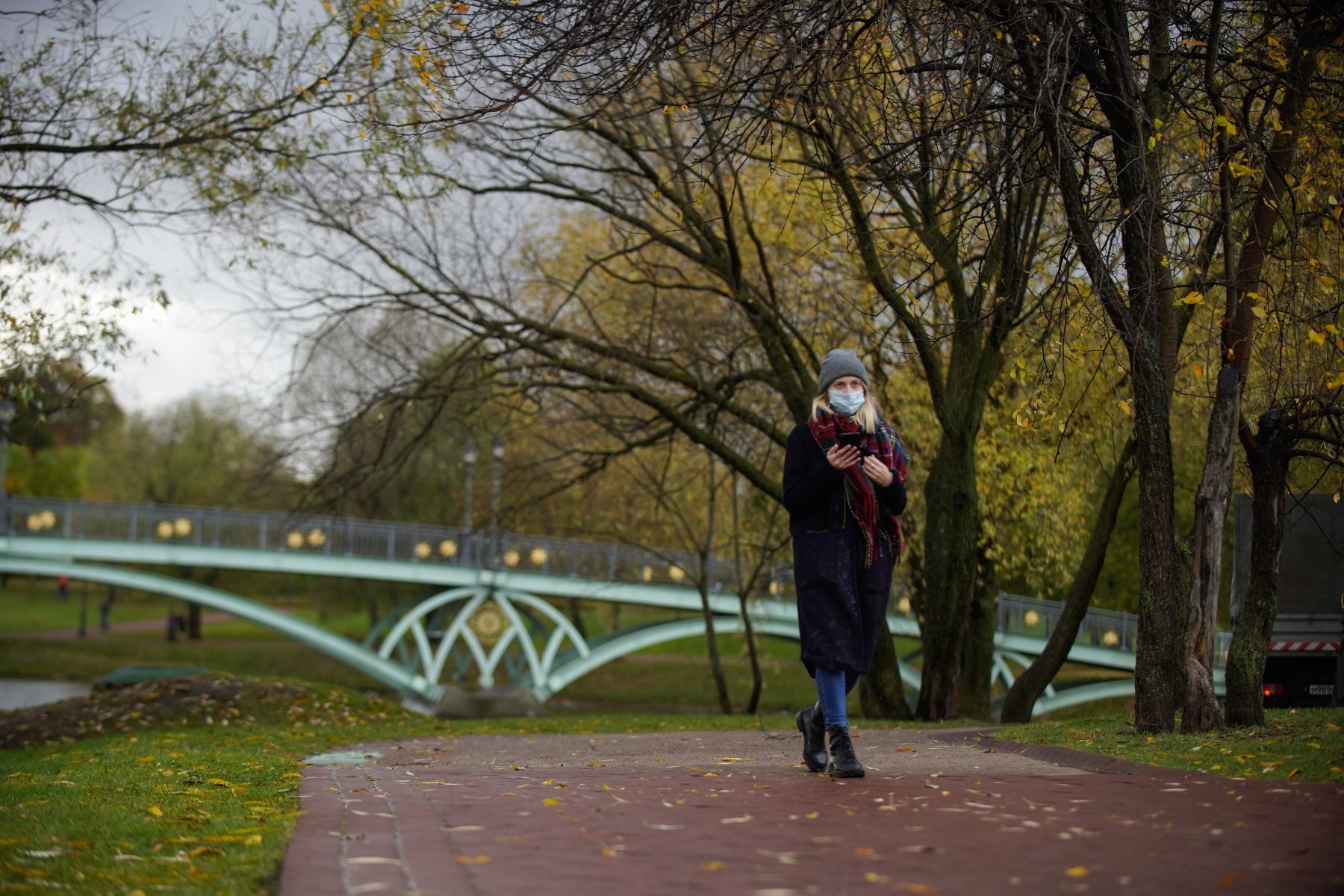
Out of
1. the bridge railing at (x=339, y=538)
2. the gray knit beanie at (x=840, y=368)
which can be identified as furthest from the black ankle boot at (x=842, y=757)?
the bridge railing at (x=339, y=538)

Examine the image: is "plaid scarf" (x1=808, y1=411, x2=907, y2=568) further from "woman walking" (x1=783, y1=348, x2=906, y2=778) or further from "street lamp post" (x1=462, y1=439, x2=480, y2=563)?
"street lamp post" (x1=462, y1=439, x2=480, y2=563)

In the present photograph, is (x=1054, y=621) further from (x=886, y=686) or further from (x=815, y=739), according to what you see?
(x=815, y=739)

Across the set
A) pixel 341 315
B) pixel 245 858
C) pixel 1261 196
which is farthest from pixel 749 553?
pixel 245 858

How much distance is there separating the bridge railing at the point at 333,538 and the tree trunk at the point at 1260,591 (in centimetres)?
2419

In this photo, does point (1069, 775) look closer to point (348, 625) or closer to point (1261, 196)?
point (1261, 196)

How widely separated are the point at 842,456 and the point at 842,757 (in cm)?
133

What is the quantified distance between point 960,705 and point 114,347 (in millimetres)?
9864

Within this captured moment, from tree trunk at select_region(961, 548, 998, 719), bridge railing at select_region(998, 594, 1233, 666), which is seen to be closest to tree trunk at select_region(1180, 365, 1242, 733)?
tree trunk at select_region(961, 548, 998, 719)

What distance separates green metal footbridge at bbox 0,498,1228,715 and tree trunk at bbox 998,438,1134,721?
1709 centimetres

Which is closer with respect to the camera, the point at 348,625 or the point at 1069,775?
the point at 1069,775

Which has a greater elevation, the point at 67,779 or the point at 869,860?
the point at 869,860

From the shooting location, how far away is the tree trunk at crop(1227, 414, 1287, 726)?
7516 mm

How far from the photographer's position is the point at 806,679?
3791 centimetres

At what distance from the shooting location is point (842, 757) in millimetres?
5703
